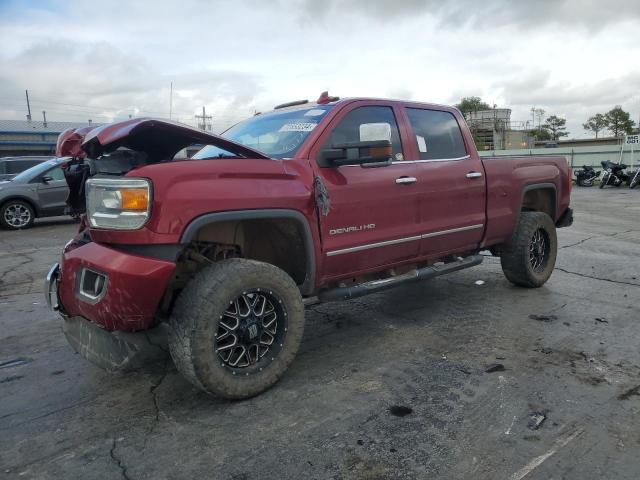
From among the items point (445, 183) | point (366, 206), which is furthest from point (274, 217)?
point (445, 183)

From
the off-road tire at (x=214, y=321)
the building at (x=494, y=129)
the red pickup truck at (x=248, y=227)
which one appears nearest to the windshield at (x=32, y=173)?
the red pickup truck at (x=248, y=227)

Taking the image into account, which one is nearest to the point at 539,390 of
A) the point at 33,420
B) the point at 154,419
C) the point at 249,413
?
the point at 249,413

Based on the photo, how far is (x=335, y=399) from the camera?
329 centimetres

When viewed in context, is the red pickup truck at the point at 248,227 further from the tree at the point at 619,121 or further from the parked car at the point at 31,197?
the tree at the point at 619,121

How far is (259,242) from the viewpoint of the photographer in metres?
3.81

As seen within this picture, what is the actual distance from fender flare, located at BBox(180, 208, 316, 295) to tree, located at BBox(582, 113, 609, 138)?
79.6m

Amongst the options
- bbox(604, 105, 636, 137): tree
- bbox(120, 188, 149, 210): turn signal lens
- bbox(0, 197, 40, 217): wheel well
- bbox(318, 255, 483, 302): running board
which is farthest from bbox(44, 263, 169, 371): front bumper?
bbox(604, 105, 636, 137): tree

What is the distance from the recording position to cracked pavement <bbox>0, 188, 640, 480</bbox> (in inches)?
103

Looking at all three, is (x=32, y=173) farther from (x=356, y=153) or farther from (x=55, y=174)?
(x=356, y=153)

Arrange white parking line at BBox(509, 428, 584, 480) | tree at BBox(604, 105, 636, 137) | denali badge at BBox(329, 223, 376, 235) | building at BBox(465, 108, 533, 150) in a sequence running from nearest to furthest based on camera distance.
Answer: white parking line at BBox(509, 428, 584, 480), denali badge at BBox(329, 223, 376, 235), building at BBox(465, 108, 533, 150), tree at BBox(604, 105, 636, 137)

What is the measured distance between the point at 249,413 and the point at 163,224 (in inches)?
48.5

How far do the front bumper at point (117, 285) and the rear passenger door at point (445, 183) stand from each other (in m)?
2.32

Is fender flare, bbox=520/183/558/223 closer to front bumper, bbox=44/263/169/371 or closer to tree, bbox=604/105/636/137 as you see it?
front bumper, bbox=44/263/169/371

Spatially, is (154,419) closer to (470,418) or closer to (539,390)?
(470,418)
